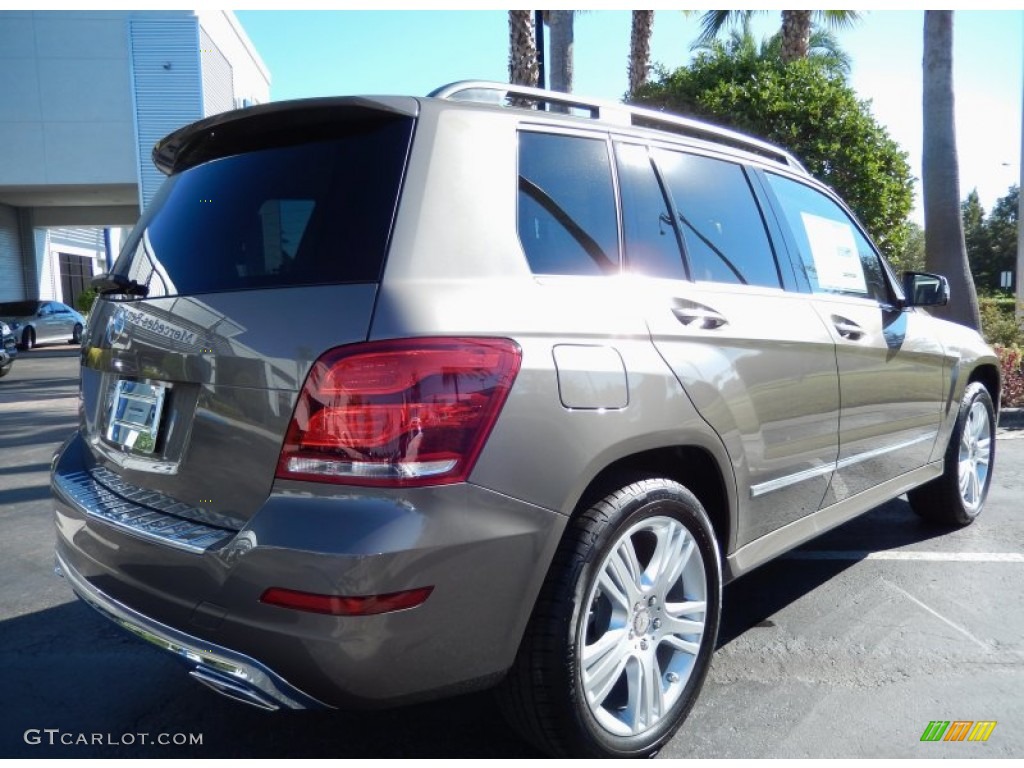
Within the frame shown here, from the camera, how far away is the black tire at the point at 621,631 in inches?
80.9

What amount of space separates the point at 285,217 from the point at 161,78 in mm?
25959

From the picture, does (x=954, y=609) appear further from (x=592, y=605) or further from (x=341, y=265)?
(x=341, y=265)

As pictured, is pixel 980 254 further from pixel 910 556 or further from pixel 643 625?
pixel 643 625

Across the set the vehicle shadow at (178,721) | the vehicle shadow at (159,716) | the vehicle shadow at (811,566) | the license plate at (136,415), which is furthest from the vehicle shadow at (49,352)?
the vehicle shadow at (811,566)

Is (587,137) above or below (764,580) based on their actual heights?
above

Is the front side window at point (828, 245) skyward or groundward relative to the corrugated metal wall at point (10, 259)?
groundward

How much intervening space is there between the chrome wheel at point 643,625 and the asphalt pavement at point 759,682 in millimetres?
246

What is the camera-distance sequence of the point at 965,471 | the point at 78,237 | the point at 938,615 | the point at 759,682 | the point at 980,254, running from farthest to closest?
the point at 980,254 → the point at 78,237 → the point at 965,471 → the point at 938,615 → the point at 759,682

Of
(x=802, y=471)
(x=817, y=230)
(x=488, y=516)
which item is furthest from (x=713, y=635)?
(x=817, y=230)

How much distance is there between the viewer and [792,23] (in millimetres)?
12711

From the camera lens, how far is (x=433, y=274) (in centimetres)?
194

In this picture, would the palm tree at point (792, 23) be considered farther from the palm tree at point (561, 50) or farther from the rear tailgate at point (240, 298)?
the rear tailgate at point (240, 298)

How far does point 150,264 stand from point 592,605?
1.70 meters

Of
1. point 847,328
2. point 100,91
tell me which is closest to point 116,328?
point 847,328
